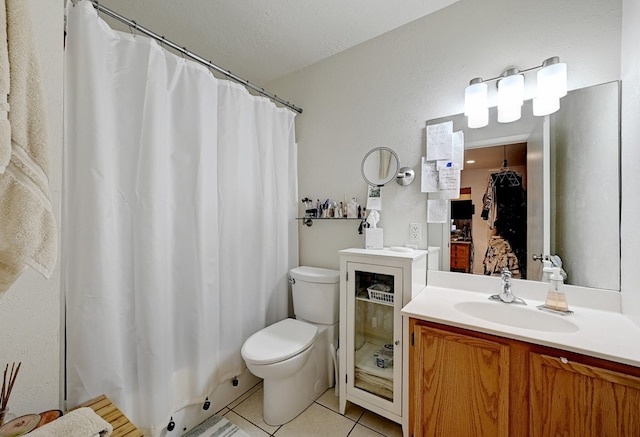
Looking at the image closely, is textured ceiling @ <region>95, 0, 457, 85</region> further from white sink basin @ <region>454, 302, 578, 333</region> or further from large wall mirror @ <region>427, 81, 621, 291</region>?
white sink basin @ <region>454, 302, 578, 333</region>

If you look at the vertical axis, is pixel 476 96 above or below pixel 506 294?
above

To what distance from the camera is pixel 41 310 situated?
0.88 metres

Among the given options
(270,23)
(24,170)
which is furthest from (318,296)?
(270,23)

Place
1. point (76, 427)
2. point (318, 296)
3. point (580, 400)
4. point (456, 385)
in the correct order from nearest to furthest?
1. point (76, 427)
2. point (580, 400)
3. point (456, 385)
4. point (318, 296)

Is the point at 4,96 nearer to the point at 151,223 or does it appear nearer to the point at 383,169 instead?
the point at 151,223

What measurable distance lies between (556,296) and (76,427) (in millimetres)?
1849

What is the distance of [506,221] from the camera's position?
141 centimetres

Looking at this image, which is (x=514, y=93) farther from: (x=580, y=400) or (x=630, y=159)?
(x=580, y=400)

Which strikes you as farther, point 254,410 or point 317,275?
point 317,275

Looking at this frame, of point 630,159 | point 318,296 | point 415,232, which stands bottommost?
point 318,296

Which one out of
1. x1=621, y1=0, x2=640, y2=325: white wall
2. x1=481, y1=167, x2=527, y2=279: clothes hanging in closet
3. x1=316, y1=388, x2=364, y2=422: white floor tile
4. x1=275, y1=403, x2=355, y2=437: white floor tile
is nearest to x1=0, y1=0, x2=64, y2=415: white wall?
x1=275, y1=403, x2=355, y2=437: white floor tile

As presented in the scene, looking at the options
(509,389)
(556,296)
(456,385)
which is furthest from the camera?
(556,296)

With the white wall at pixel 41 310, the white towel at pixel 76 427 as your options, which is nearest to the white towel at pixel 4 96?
the white wall at pixel 41 310

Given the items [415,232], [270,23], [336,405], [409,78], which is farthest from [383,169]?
[336,405]
